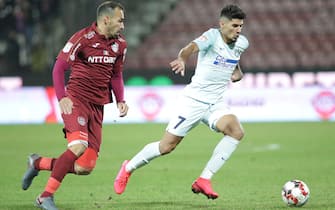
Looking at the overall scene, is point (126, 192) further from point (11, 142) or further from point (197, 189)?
point (11, 142)

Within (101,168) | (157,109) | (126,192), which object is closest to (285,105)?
(157,109)

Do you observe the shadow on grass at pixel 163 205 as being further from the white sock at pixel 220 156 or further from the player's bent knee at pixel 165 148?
the player's bent knee at pixel 165 148

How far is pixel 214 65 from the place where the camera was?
326 inches

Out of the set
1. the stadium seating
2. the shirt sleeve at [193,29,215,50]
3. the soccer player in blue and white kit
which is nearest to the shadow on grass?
the soccer player in blue and white kit

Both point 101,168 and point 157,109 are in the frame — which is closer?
point 101,168

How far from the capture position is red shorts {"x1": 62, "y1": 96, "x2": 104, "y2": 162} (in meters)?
7.54

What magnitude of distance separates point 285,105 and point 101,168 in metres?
8.93

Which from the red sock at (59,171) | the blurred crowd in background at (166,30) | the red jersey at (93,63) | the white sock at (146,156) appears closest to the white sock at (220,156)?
the white sock at (146,156)

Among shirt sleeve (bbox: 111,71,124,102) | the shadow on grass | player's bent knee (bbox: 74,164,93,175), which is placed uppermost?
shirt sleeve (bbox: 111,71,124,102)

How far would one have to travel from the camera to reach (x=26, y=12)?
2266cm

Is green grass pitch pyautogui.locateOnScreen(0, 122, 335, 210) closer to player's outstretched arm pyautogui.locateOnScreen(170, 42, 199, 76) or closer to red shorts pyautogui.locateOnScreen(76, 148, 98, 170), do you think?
red shorts pyautogui.locateOnScreen(76, 148, 98, 170)

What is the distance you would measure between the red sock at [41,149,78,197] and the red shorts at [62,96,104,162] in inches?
5.4

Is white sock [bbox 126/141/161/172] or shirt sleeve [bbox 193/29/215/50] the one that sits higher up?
shirt sleeve [bbox 193/29/215/50]

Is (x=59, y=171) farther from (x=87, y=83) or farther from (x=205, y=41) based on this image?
(x=205, y=41)
